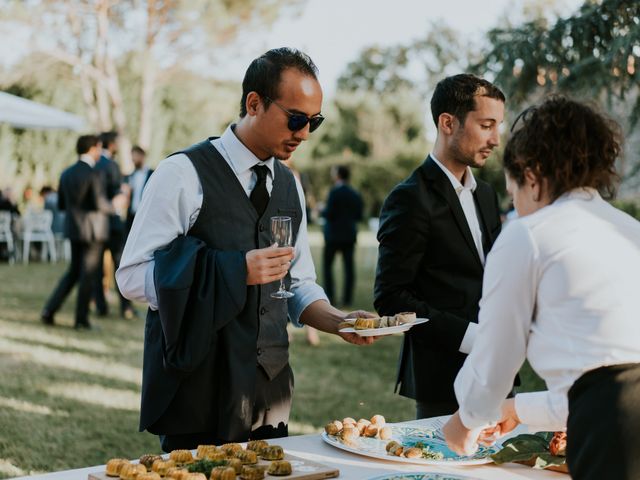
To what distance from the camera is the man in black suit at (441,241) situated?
297cm

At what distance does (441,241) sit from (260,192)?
73 cm

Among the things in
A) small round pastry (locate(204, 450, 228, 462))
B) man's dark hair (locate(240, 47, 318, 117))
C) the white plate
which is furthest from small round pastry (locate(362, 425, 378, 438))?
man's dark hair (locate(240, 47, 318, 117))

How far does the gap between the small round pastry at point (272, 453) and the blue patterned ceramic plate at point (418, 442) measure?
0.23 m

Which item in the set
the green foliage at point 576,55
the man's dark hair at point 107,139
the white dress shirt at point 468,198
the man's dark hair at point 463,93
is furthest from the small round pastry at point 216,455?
the man's dark hair at point 107,139

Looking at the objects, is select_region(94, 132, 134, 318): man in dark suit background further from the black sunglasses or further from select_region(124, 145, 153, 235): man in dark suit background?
the black sunglasses

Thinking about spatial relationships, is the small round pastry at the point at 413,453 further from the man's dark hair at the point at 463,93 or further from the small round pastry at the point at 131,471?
the man's dark hair at the point at 463,93

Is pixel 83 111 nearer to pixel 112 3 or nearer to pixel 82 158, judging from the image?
pixel 112 3

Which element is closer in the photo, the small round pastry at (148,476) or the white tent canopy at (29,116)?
the small round pastry at (148,476)

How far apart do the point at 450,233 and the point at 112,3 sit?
21715 mm

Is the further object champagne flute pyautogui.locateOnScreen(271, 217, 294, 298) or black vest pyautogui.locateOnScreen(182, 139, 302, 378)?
black vest pyautogui.locateOnScreen(182, 139, 302, 378)

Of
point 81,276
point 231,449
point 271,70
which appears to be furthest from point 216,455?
point 81,276

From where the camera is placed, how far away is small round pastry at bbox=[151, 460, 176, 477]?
1952 mm

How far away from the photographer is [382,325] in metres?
2.49

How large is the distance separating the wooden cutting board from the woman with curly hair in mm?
447
